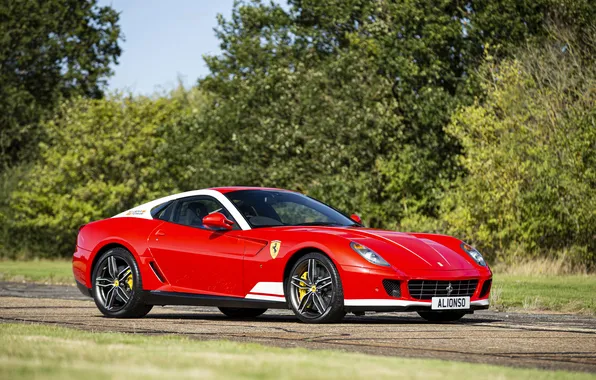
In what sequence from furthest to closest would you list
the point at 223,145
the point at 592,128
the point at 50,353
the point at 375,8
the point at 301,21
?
the point at 301,21
the point at 223,145
the point at 375,8
the point at 592,128
the point at 50,353

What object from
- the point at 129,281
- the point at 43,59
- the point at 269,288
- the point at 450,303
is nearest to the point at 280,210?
the point at 269,288

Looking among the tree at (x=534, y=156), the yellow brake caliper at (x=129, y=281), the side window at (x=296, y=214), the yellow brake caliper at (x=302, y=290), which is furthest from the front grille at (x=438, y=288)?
the tree at (x=534, y=156)

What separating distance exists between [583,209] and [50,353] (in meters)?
22.1

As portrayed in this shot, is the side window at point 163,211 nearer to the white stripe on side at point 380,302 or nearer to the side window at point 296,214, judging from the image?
the side window at point 296,214

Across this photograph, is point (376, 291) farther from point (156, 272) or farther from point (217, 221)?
point (156, 272)

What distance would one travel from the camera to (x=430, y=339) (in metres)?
8.89

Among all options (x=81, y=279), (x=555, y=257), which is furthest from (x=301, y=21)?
(x=81, y=279)

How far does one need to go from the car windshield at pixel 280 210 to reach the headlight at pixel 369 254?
47.7 inches

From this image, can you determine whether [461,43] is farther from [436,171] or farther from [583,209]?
[583,209]

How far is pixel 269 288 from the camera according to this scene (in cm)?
1096

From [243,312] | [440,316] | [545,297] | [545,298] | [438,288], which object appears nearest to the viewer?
[438,288]

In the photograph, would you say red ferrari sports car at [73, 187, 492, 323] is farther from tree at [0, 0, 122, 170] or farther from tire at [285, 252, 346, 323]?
tree at [0, 0, 122, 170]

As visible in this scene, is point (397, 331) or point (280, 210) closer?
point (397, 331)

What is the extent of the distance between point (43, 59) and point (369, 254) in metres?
45.5
